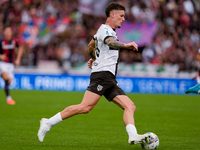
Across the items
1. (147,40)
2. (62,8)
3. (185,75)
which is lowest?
(185,75)

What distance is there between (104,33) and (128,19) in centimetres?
1429

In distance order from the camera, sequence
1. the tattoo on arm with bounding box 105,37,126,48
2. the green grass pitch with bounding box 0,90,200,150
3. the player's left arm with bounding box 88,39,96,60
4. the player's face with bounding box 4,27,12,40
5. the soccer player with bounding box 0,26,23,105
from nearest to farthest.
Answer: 1. the tattoo on arm with bounding box 105,37,126,48
2. the green grass pitch with bounding box 0,90,200,150
3. the player's left arm with bounding box 88,39,96,60
4. the player's face with bounding box 4,27,12,40
5. the soccer player with bounding box 0,26,23,105

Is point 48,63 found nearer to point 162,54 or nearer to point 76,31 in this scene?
point 76,31

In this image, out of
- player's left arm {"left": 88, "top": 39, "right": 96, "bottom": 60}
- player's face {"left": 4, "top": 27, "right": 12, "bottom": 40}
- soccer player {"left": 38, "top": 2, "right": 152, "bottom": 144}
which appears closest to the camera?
soccer player {"left": 38, "top": 2, "right": 152, "bottom": 144}

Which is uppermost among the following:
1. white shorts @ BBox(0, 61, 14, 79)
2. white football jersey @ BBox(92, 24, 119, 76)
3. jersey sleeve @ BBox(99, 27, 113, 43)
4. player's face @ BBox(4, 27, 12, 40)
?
player's face @ BBox(4, 27, 12, 40)

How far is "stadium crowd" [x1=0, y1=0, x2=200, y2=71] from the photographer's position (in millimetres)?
18234

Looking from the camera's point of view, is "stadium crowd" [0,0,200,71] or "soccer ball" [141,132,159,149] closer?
"soccer ball" [141,132,159,149]

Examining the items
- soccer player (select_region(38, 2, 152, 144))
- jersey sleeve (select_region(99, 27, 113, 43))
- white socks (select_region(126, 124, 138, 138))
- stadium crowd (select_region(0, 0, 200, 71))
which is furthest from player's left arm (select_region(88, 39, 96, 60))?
stadium crowd (select_region(0, 0, 200, 71))

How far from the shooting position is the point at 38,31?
19562 mm

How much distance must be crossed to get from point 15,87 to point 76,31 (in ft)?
15.1

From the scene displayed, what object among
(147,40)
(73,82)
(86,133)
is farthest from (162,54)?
(86,133)

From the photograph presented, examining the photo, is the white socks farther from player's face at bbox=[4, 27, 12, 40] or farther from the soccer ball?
player's face at bbox=[4, 27, 12, 40]

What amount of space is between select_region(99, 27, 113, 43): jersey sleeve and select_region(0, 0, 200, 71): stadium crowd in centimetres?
1279

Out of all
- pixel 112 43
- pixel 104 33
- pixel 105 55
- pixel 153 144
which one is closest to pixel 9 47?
pixel 105 55
